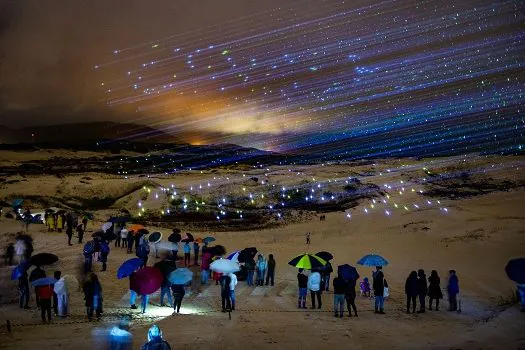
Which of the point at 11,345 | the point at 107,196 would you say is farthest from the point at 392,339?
the point at 107,196

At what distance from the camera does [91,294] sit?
12266 mm

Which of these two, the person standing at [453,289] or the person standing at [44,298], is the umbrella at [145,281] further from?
the person standing at [453,289]

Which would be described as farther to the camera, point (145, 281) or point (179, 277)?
point (179, 277)

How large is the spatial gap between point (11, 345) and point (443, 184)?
5317 centimetres

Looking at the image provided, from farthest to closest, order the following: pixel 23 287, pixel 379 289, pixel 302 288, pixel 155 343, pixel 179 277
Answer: pixel 302 288 → pixel 23 287 → pixel 379 289 → pixel 179 277 → pixel 155 343

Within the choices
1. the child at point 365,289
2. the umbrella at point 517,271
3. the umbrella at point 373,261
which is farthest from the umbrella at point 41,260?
the umbrella at point 517,271

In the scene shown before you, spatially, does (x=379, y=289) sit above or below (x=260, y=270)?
below

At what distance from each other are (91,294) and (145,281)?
146cm

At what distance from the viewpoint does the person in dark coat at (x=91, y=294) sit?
480 inches

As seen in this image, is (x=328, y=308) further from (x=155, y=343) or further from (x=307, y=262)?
(x=155, y=343)

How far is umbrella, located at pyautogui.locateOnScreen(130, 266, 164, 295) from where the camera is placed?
12.8 metres

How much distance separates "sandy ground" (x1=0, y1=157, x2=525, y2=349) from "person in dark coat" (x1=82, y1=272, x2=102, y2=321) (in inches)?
16.4

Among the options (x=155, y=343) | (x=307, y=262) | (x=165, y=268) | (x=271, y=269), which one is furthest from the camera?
(x=271, y=269)

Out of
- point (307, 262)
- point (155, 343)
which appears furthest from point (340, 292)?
point (155, 343)
